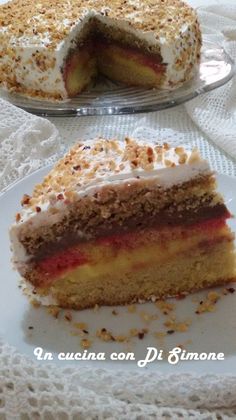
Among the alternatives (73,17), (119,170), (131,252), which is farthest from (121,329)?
(73,17)

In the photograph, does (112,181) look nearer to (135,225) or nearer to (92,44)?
(135,225)

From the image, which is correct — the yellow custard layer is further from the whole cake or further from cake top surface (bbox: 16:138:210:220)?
the whole cake

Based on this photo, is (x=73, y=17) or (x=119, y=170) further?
(x=73, y=17)

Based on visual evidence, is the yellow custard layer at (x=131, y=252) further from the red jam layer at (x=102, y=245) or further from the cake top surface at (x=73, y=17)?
the cake top surface at (x=73, y=17)

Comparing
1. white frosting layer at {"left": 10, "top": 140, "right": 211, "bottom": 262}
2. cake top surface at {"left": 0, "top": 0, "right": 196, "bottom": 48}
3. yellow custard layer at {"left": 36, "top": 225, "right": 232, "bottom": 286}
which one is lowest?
yellow custard layer at {"left": 36, "top": 225, "right": 232, "bottom": 286}

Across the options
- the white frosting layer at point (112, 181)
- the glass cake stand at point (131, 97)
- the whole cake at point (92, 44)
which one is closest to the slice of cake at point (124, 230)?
the white frosting layer at point (112, 181)

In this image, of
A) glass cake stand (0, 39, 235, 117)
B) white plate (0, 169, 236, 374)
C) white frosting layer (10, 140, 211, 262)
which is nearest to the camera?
white plate (0, 169, 236, 374)

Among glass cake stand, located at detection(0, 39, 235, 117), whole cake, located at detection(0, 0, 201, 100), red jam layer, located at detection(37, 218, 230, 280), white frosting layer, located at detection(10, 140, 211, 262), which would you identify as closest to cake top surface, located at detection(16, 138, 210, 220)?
white frosting layer, located at detection(10, 140, 211, 262)
